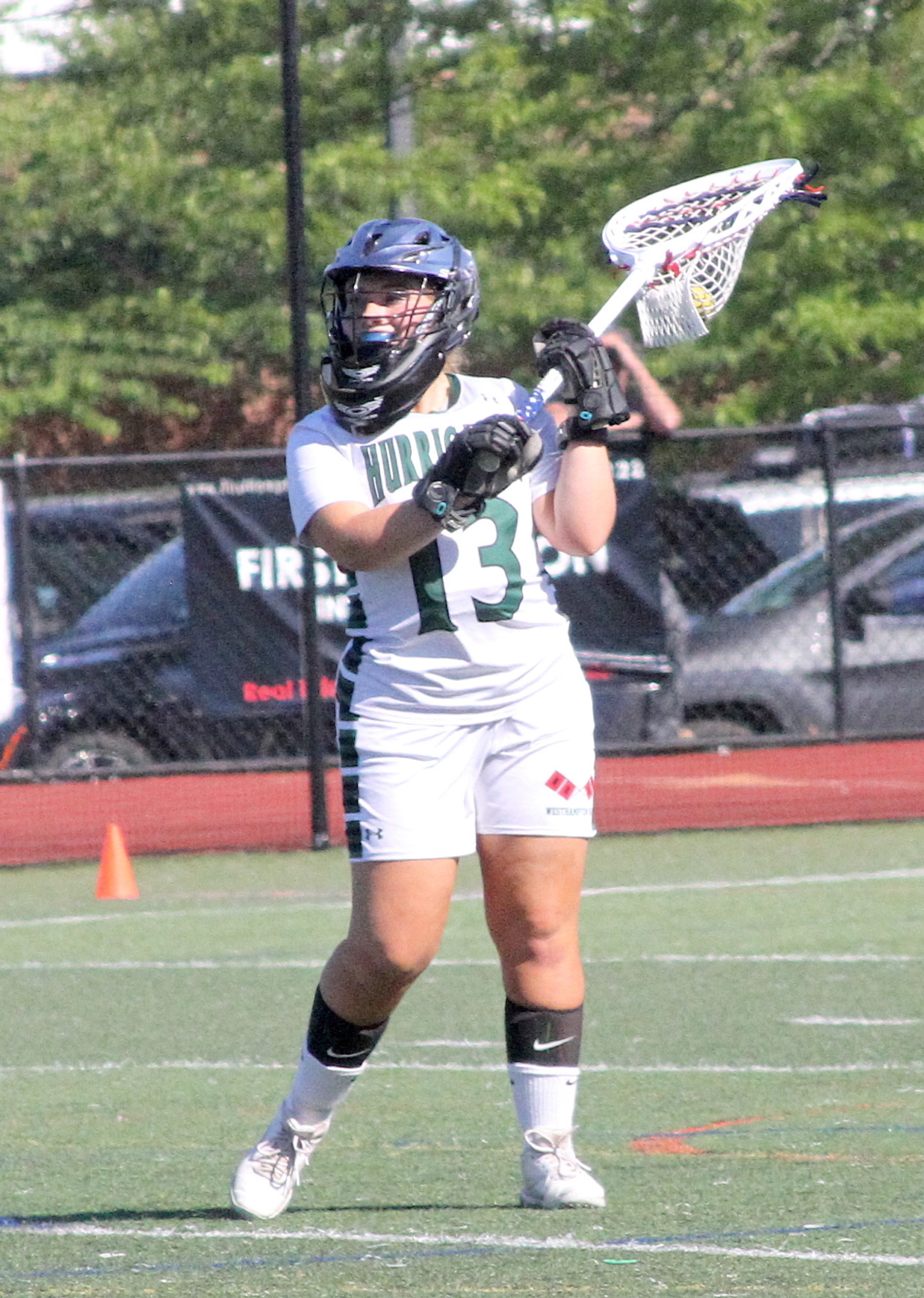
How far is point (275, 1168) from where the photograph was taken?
4.41m

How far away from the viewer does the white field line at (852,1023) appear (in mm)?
6523

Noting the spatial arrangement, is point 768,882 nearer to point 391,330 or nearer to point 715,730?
point 715,730

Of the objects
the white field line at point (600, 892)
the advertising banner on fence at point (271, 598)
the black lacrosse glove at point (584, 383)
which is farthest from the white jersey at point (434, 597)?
the advertising banner on fence at point (271, 598)

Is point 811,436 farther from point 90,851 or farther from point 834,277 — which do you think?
point 834,277

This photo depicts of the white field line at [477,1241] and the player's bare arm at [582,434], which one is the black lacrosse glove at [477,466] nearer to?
the player's bare arm at [582,434]

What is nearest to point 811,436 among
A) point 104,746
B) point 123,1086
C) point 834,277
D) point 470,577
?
point 104,746

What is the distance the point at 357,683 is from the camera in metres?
4.40

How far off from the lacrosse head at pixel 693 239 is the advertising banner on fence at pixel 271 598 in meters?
6.90

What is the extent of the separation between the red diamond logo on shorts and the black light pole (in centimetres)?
661

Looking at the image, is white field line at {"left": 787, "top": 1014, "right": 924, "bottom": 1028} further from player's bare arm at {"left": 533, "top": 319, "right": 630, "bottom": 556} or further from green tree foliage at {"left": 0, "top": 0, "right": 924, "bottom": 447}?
green tree foliage at {"left": 0, "top": 0, "right": 924, "bottom": 447}

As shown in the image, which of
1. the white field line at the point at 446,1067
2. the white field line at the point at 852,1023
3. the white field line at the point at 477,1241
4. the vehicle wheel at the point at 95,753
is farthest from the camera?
the vehicle wheel at the point at 95,753

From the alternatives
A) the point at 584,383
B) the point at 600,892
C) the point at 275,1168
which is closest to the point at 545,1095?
the point at 275,1168

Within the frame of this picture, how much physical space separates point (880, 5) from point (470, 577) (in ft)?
52.2

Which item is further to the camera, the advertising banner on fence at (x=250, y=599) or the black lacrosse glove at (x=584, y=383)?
the advertising banner on fence at (x=250, y=599)
